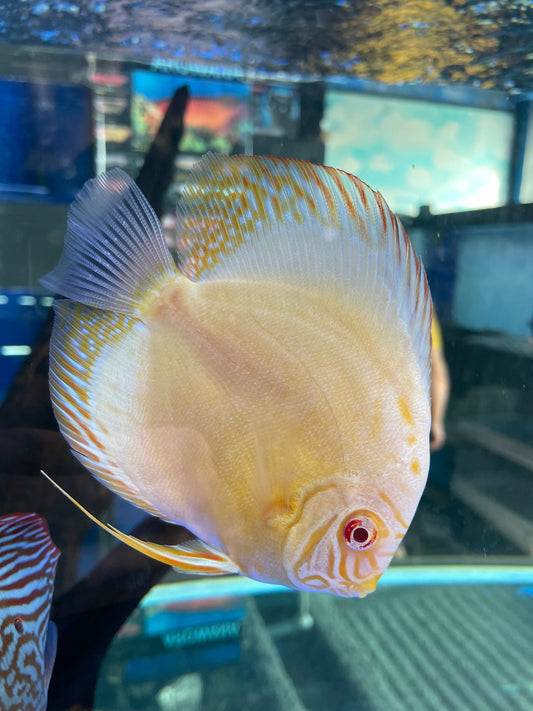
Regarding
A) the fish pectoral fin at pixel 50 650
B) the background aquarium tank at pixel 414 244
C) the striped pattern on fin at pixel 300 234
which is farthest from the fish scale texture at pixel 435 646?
the striped pattern on fin at pixel 300 234

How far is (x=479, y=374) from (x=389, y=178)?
554 millimetres

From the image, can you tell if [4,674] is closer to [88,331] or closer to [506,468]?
[88,331]

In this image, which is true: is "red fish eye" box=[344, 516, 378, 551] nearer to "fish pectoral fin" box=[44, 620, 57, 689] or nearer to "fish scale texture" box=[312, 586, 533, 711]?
"fish pectoral fin" box=[44, 620, 57, 689]

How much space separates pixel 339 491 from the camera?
341 millimetres

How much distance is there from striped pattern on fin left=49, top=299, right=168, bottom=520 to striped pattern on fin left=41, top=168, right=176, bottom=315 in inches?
0.9

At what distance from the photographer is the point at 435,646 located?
92 centimetres

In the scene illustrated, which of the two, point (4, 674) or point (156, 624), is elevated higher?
point (4, 674)

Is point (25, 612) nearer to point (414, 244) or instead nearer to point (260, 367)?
point (260, 367)

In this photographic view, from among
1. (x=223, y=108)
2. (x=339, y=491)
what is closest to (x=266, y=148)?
(x=223, y=108)

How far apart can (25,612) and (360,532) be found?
432mm

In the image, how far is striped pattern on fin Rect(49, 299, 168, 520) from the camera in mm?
424

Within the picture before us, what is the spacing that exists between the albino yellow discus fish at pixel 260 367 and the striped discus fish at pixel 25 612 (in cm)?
20

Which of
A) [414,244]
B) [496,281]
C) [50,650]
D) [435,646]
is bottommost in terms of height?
[435,646]

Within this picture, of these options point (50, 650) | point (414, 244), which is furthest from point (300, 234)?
point (50, 650)
